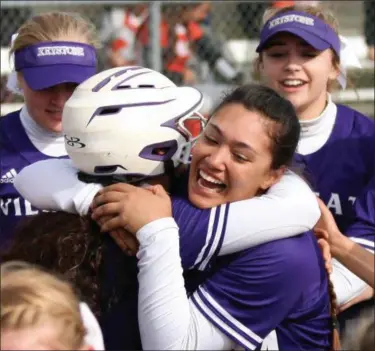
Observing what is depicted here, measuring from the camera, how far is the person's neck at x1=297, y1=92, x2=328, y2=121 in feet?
11.4

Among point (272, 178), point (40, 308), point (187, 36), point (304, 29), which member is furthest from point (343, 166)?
point (187, 36)

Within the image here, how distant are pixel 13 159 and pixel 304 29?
4.10 ft

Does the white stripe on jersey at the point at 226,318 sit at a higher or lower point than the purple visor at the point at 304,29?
lower

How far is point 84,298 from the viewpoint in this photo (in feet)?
7.02

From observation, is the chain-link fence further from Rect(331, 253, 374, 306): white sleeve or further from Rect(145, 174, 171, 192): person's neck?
Rect(145, 174, 171, 192): person's neck

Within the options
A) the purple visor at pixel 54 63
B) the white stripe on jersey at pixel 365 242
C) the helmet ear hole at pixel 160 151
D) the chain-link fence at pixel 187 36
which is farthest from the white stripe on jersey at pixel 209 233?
the chain-link fence at pixel 187 36

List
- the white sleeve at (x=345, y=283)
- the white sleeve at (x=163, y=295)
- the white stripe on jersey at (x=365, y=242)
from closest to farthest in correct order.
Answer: the white sleeve at (x=163, y=295) → the white sleeve at (x=345, y=283) → the white stripe on jersey at (x=365, y=242)

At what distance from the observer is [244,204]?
2197 millimetres

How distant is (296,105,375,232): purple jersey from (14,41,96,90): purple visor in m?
0.92

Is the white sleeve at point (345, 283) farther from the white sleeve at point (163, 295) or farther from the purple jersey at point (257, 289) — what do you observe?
the white sleeve at point (163, 295)

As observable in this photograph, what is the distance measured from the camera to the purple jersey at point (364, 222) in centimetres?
323

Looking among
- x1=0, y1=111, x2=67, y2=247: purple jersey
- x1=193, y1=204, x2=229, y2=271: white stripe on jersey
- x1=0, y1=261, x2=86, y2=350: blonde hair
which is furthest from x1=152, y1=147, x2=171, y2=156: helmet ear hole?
x1=0, y1=111, x2=67, y2=247: purple jersey

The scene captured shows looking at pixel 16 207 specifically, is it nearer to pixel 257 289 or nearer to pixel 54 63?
pixel 54 63

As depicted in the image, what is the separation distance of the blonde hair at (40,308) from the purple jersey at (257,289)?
0.47 meters
